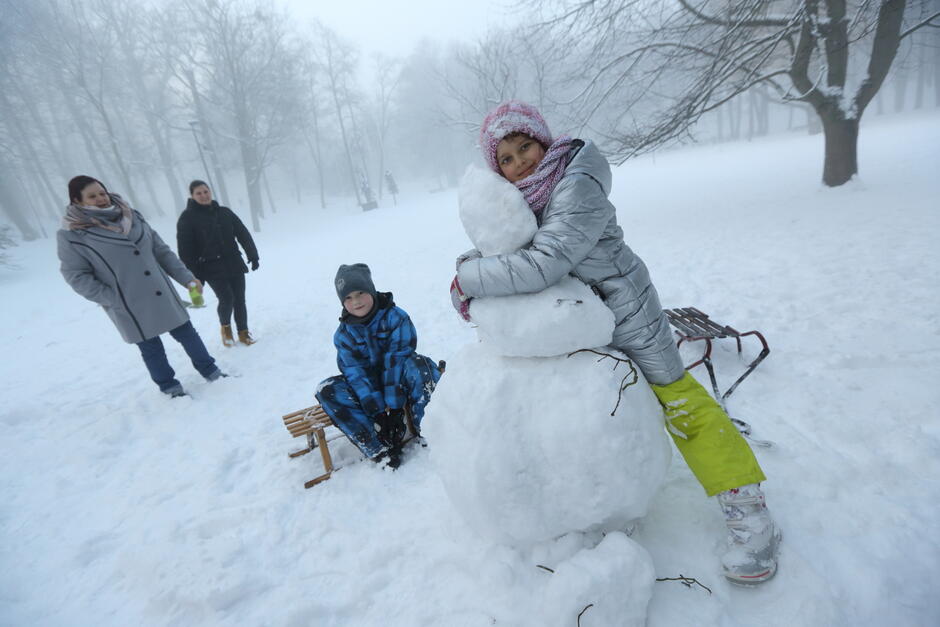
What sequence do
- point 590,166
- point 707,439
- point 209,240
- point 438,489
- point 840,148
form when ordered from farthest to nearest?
1. point 840,148
2. point 209,240
3. point 438,489
4. point 707,439
5. point 590,166

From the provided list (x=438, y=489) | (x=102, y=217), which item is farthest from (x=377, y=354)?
(x=102, y=217)

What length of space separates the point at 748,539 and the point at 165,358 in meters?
4.96

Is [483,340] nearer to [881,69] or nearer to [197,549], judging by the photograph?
[197,549]

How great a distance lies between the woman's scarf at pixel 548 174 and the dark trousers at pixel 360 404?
1.65 metres

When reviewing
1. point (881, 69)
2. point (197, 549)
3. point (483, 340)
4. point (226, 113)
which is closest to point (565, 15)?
point (881, 69)

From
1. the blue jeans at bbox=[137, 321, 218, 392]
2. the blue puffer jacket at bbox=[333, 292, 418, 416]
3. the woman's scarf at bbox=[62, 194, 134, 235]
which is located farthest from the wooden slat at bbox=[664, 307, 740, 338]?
the woman's scarf at bbox=[62, 194, 134, 235]

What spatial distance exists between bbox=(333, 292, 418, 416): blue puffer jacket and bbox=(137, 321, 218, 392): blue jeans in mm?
2402

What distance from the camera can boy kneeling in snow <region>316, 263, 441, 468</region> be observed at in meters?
2.77

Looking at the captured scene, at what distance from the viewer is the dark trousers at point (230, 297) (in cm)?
509

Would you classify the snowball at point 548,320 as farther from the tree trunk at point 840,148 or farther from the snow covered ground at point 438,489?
the tree trunk at point 840,148

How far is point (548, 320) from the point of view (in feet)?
5.14

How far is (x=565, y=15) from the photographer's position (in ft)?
21.3

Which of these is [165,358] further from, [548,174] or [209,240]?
[548,174]

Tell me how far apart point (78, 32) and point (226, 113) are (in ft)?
22.3
